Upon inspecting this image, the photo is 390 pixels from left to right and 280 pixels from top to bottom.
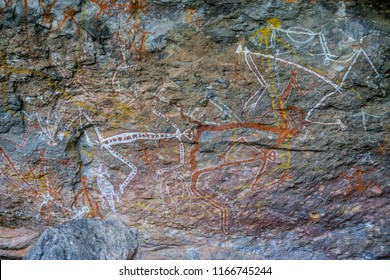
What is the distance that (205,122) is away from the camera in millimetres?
2451

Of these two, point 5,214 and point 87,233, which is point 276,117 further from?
point 5,214

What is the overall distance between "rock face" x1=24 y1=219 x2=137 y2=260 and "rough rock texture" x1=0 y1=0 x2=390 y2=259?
0.14 metres

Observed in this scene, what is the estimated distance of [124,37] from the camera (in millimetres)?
2365

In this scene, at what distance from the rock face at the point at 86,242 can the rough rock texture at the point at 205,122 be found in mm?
141

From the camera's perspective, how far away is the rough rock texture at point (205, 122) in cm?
232

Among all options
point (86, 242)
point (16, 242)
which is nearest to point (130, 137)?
point (86, 242)

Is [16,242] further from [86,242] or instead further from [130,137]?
[130,137]

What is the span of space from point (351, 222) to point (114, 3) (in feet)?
5.41

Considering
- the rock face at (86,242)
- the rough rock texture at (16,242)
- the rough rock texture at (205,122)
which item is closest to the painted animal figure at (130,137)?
the rough rock texture at (205,122)

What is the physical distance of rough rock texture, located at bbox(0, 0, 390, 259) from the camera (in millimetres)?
2318

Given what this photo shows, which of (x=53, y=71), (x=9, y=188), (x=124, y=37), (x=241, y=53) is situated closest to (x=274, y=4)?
(x=241, y=53)

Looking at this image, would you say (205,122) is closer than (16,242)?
Yes

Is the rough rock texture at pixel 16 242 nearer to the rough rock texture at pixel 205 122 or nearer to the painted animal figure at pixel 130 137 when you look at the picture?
the rough rock texture at pixel 205 122

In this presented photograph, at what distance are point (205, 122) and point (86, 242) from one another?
32.8 inches
